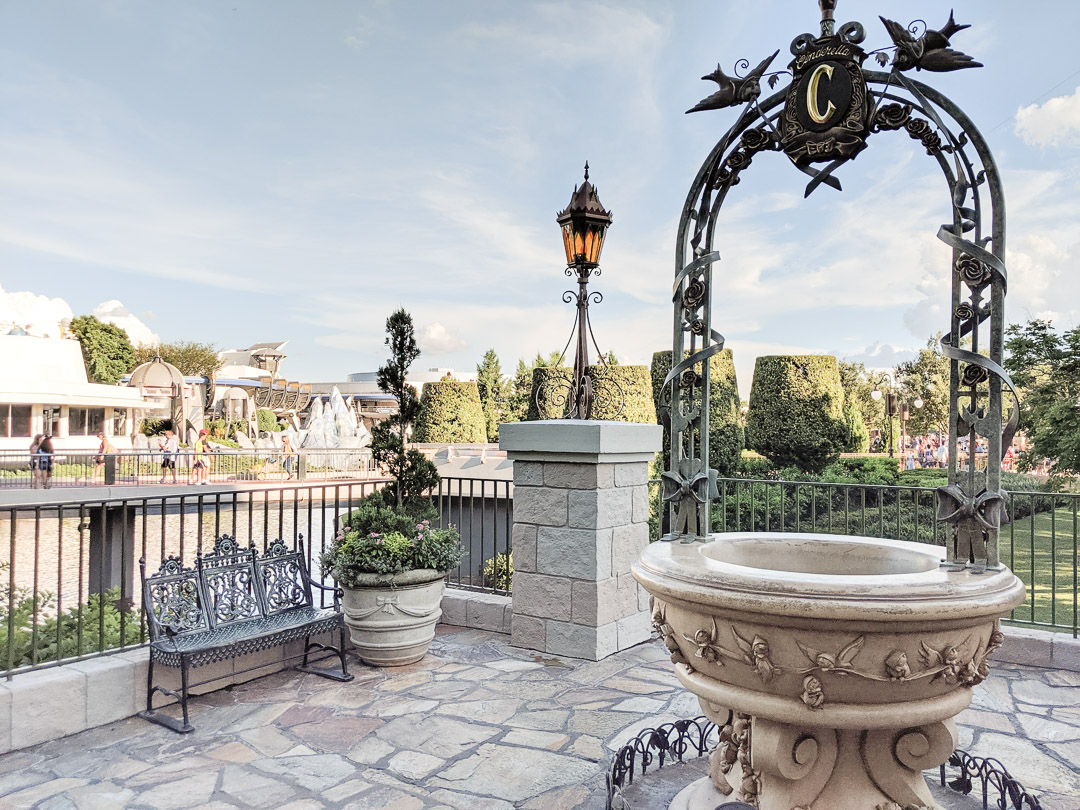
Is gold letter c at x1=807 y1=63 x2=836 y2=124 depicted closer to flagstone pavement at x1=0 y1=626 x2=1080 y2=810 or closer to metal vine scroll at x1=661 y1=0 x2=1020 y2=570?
metal vine scroll at x1=661 y1=0 x2=1020 y2=570

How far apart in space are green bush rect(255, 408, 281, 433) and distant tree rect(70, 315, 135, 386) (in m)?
9.29

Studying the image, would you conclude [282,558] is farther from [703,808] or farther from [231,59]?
[231,59]

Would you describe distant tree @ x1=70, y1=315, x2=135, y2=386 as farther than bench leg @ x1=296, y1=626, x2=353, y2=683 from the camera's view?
Yes

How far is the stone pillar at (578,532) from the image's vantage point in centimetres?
502

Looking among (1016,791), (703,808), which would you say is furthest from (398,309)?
(1016,791)

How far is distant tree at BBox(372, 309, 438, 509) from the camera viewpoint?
5.48 meters

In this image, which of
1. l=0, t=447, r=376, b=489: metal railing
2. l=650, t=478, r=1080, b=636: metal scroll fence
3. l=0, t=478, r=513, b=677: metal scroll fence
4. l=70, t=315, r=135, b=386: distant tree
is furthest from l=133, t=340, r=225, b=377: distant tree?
l=650, t=478, r=1080, b=636: metal scroll fence

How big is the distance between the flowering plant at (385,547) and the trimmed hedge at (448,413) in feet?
66.9

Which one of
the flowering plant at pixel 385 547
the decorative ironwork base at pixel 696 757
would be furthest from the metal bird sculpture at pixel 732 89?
the flowering plant at pixel 385 547

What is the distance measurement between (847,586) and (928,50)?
→ 1.97m

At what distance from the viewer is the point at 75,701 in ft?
12.2

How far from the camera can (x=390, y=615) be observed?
15.7 feet

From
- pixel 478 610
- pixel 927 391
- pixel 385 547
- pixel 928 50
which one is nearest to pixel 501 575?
pixel 478 610

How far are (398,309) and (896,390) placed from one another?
119 feet
